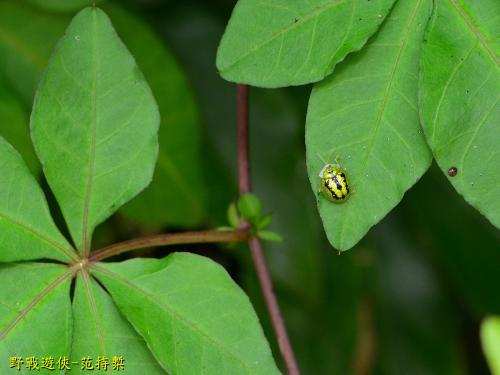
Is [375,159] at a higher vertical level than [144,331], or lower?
higher

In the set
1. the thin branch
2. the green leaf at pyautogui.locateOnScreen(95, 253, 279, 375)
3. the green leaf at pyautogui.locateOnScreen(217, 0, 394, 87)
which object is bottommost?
the green leaf at pyautogui.locateOnScreen(95, 253, 279, 375)

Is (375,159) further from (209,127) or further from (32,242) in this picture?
(209,127)

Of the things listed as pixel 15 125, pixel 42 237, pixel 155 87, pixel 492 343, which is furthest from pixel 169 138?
pixel 492 343

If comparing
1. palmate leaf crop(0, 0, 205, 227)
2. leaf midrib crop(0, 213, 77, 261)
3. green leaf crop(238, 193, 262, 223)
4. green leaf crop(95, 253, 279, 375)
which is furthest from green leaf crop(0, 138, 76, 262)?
palmate leaf crop(0, 0, 205, 227)

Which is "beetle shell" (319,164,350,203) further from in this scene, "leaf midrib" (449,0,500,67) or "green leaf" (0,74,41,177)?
"green leaf" (0,74,41,177)

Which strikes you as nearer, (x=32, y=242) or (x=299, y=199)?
(x=32, y=242)

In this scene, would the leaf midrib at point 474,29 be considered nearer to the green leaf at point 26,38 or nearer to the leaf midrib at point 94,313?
the leaf midrib at point 94,313

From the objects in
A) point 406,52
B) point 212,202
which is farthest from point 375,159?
point 212,202

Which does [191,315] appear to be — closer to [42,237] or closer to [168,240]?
[168,240]

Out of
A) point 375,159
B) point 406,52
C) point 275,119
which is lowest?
point 375,159
